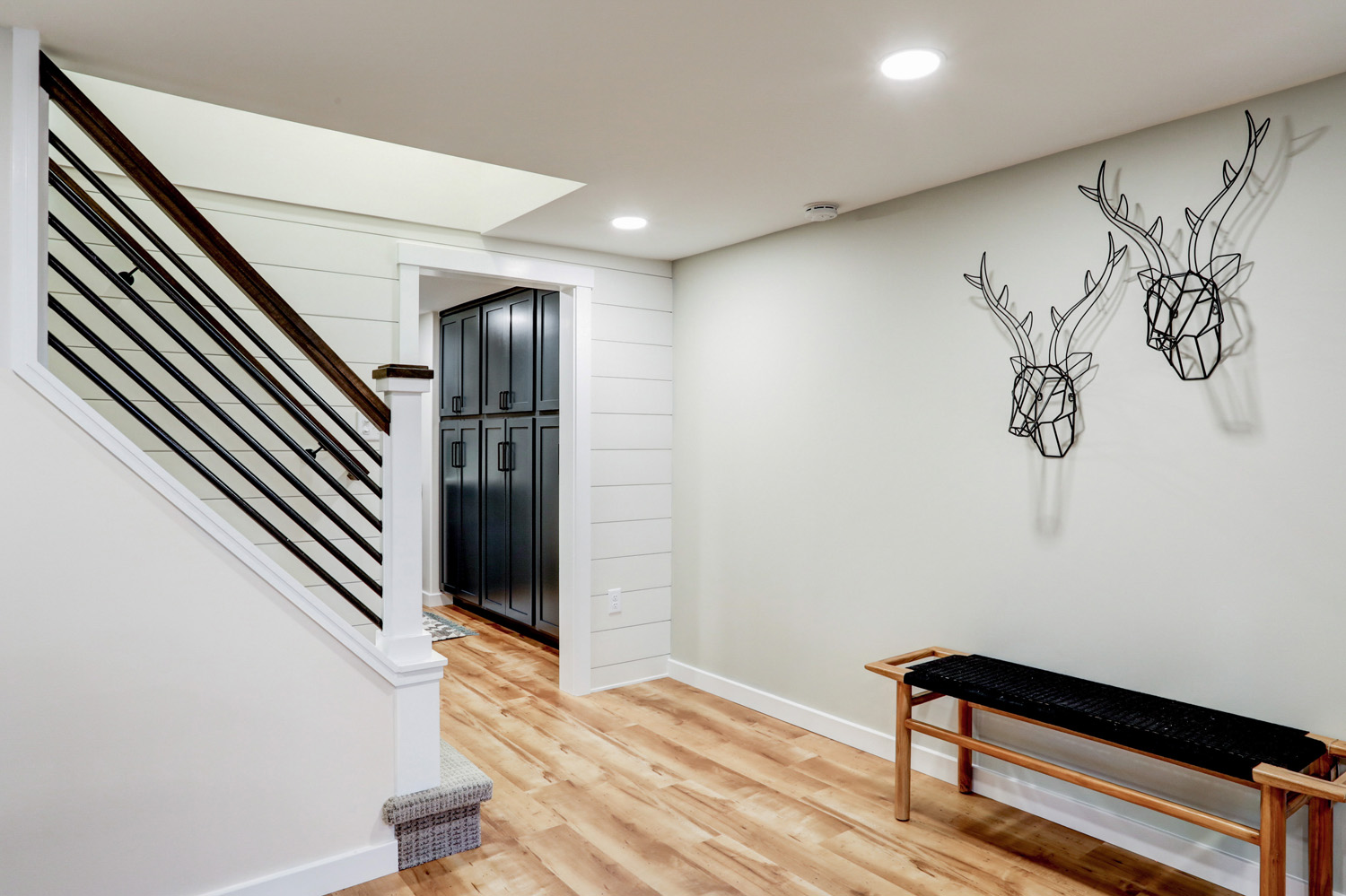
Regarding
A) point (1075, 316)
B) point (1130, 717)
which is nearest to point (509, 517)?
point (1075, 316)

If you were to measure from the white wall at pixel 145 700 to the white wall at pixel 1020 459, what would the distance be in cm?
196

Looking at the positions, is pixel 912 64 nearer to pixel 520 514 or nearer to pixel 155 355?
pixel 155 355

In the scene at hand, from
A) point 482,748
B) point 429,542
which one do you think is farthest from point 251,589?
point 429,542

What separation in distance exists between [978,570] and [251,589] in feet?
7.60

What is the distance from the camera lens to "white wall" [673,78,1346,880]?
218cm

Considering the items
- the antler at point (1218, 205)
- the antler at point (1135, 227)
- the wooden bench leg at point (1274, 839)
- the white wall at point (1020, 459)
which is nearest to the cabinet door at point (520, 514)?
the white wall at point (1020, 459)

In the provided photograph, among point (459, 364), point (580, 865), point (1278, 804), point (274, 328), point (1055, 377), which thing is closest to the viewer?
point (1278, 804)

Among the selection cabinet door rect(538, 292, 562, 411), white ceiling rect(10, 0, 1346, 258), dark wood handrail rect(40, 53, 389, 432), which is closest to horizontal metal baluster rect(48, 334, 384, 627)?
dark wood handrail rect(40, 53, 389, 432)

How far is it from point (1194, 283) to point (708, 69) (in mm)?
1531

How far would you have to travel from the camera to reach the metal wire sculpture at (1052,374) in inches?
103

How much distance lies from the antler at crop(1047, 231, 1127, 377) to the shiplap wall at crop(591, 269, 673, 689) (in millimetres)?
2053

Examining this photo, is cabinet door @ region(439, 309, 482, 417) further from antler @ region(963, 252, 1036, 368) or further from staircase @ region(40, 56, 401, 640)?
antler @ region(963, 252, 1036, 368)

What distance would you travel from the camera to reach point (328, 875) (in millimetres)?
2260

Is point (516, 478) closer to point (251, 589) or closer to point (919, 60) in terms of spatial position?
point (251, 589)
